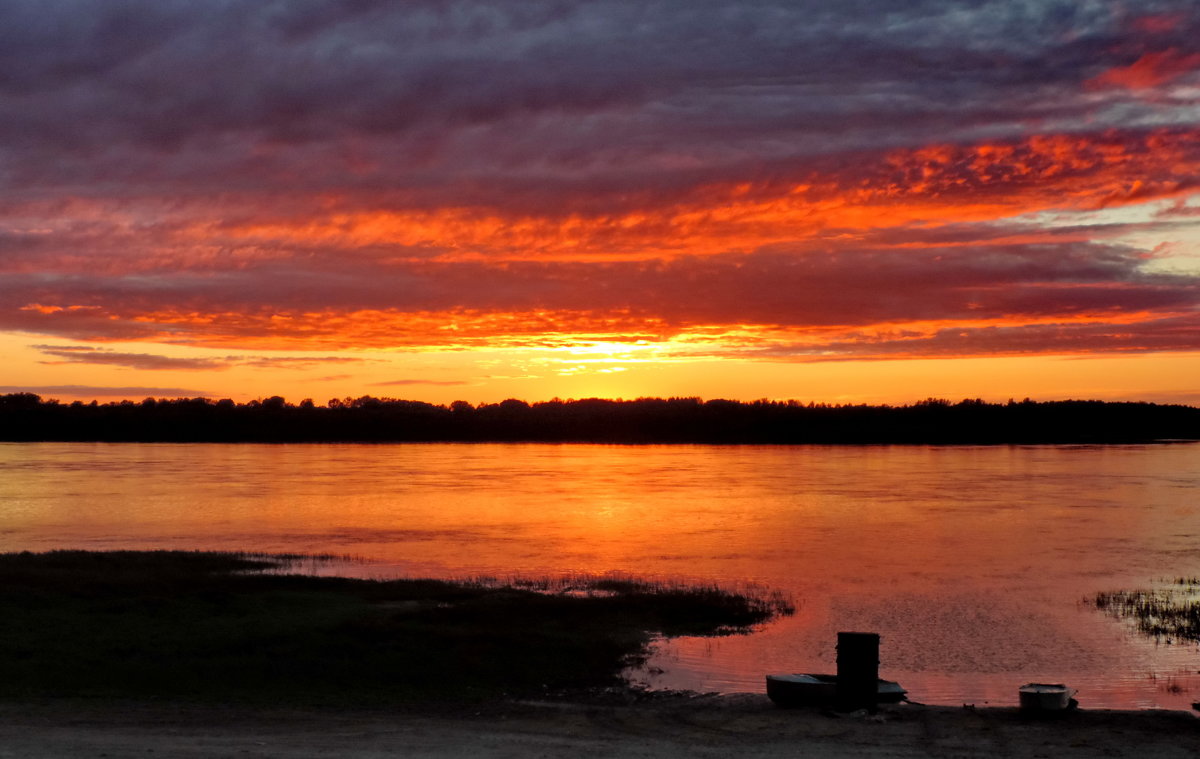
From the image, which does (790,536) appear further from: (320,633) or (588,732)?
(588,732)

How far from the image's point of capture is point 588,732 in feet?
54.9

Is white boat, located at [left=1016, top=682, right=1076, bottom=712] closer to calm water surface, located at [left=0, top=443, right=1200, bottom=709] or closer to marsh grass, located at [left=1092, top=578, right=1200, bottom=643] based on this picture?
calm water surface, located at [left=0, top=443, right=1200, bottom=709]

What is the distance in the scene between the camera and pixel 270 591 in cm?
2908

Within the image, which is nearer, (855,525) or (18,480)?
(855,525)

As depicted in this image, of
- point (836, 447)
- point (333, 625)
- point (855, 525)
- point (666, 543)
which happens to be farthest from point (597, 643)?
point (836, 447)

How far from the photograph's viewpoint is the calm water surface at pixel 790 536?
80.7 feet

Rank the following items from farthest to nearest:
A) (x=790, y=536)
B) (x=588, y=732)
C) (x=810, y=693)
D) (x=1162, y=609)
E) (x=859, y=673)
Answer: (x=790, y=536)
(x=1162, y=609)
(x=810, y=693)
(x=859, y=673)
(x=588, y=732)

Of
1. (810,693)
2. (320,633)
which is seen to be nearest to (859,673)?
(810,693)

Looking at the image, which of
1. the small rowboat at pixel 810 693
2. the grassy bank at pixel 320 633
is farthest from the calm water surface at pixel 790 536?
the small rowboat at pixel 810 693

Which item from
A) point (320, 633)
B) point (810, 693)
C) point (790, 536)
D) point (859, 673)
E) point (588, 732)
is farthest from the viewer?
point (790, 536)

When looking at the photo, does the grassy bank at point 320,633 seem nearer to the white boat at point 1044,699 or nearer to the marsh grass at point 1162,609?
the white boat at point 1044,699

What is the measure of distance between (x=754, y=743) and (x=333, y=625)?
11.7m

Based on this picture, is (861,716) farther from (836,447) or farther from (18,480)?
(836,447)

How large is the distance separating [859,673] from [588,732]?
4.67m
